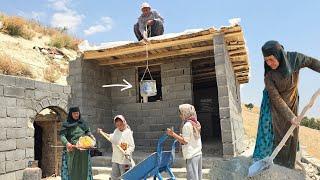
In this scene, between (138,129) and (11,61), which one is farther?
(11,61)

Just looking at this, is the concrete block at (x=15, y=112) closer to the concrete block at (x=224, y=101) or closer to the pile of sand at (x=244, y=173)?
the concrete block at (x=224, y=101)

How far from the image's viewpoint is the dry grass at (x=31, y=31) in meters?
20.0

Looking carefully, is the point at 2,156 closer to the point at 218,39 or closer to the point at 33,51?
the point at 218,39

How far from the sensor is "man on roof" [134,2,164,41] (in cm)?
966

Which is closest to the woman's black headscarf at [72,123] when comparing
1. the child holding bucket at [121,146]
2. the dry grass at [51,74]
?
the child holding bucket at [121,146]

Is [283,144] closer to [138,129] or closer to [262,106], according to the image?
[262,106]

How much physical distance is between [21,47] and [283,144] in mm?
17856

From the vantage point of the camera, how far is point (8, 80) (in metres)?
7.36

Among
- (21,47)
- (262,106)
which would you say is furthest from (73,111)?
(21,47)

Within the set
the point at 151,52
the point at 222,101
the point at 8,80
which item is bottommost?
the point at 222,101

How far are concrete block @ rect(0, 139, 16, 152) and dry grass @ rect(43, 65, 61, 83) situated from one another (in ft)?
31.1

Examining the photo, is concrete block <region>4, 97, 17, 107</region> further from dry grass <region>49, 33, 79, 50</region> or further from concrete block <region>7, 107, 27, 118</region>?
dry grass <region>49, 33, 79, 50</region>

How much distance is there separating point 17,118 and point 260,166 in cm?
571

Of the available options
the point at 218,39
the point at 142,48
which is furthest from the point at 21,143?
the point at 218,39
